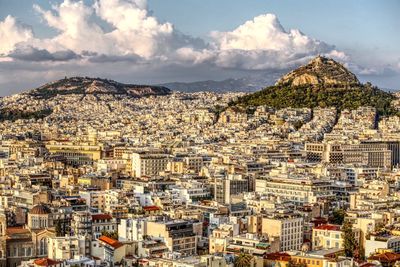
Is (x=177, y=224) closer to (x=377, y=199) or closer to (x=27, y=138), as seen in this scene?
(x=377, y=199)

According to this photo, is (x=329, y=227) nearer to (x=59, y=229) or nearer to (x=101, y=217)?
(x=101, y=217)

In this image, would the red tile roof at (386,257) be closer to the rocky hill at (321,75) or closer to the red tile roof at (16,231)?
the red tile roof at (16,231)

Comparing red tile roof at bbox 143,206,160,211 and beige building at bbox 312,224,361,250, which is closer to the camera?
beige building at bbox 312,224,361,250

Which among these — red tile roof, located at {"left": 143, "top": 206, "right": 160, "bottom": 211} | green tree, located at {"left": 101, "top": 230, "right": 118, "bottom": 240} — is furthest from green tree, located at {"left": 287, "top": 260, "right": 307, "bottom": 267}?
red tile roof, located at {"left": 143, "top": 206, "right": 160, "bottom": 211}

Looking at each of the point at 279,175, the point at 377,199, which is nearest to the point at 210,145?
the point at 279,175

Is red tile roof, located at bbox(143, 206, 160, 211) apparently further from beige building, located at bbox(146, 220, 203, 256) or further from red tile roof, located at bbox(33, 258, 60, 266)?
red tile roof, located at bbox(33, 258, 60, 266)

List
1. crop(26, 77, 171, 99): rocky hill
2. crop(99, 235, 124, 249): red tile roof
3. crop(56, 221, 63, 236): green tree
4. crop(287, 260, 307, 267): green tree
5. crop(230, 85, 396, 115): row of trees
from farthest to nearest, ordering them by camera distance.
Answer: crop(26, 77, 171, 99): rocky hill, crop(230, 85, 396, 115): row of trees, crop(56, 221, 63, 236): green tree, crop(99, 235, 124, 249): red tile roof, crop(287, 260, 307, 267): green tree
